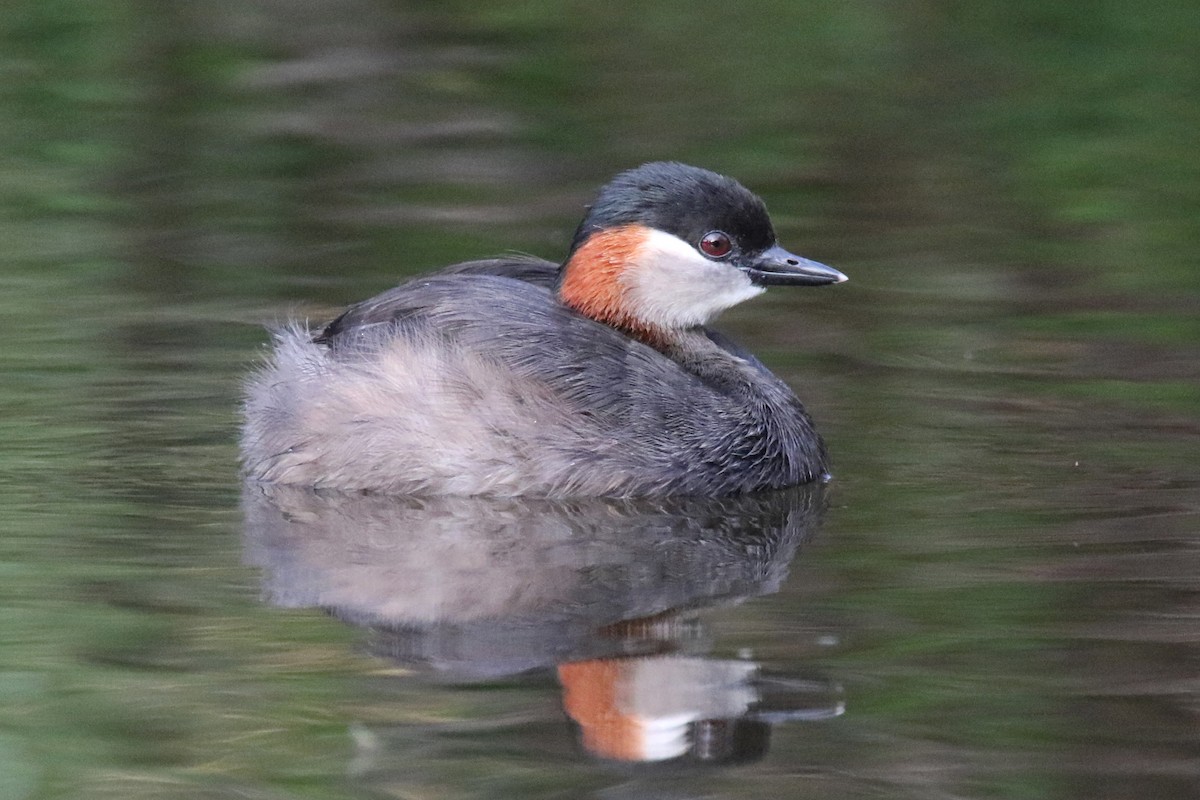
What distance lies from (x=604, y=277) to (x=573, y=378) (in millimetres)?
539

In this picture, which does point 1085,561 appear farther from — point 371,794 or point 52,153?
point 52,153

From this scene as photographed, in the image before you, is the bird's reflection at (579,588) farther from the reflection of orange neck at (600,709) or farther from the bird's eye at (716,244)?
the bird's eye at (716,244)

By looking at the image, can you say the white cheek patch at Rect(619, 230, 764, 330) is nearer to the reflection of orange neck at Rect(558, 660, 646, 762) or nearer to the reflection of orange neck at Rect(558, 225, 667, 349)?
the reflection of orange neck at Rect(558, 225, 667, 349)

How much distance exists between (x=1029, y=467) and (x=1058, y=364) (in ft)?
4.46

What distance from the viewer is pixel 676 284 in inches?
282

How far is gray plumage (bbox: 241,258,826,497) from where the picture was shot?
6648mm

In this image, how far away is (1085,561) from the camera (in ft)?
19.1

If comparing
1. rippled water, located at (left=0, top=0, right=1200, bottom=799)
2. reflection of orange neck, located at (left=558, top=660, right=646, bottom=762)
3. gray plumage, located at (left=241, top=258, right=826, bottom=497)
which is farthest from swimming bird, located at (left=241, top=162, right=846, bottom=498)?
reflection of orange neck, located at (left=558, top=660, right=646, bottom=762)

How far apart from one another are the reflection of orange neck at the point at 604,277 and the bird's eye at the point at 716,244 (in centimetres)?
22

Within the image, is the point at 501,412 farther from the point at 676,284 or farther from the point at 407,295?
the point at 676,284

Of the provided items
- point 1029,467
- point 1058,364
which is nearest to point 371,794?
point 1029,467

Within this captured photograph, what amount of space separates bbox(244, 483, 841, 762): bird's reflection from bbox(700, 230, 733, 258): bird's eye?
890 millimetres

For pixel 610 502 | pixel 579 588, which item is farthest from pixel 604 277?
pixel 579 588

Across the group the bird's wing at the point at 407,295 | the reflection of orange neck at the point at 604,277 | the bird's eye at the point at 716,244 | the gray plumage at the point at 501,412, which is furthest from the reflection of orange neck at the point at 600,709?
the bird's eye at the point at 716,244
